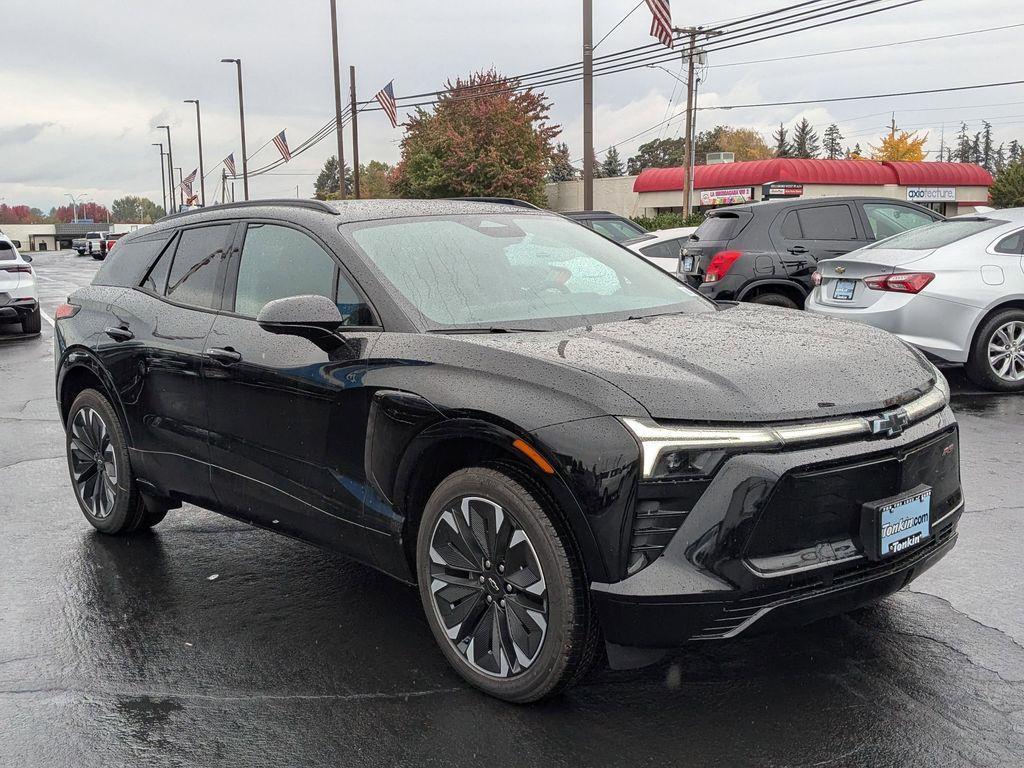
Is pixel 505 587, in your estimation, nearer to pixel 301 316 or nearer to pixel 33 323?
pixel 301 316

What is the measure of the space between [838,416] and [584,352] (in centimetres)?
82

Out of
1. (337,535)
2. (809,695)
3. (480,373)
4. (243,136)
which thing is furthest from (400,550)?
(243,136)

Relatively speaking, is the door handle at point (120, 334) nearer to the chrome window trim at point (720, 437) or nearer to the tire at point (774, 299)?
the chrome window trim at point (720, 437)

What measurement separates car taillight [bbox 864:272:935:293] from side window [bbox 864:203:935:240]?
317 centimetres

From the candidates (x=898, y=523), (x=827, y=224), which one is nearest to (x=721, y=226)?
(x=827, y=224)

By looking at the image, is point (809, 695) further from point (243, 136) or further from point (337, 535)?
point (243, 136)

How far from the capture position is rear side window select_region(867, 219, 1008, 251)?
29.5 ft

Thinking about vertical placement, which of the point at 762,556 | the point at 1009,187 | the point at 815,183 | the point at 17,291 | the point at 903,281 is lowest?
the point at 762,556

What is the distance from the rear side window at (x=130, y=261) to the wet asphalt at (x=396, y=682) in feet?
4.86

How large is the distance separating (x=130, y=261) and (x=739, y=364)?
365 centimetres

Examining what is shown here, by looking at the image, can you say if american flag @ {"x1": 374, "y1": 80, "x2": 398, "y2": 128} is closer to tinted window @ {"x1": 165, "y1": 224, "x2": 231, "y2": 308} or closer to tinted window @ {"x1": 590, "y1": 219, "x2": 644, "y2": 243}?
tinted window @ {"x1": 590, "y1": 219, "x2": 644, "y2": 243}

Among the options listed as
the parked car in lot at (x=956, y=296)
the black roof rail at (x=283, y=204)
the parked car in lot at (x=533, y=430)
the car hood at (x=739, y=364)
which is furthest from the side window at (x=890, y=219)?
the black roof rail at (x=283, y=204)

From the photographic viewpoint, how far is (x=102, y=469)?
546 cm

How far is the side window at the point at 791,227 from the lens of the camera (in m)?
11.6
